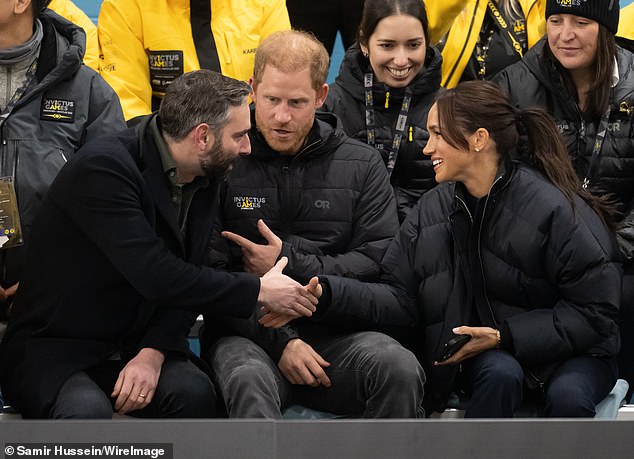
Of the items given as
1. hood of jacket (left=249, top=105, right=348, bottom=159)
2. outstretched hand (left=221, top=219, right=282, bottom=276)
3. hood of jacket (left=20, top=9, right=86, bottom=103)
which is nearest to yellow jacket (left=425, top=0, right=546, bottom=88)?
hood of jacket (left=249, top=105, right=348, bottom=159)

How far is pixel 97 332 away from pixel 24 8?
113 centimetres

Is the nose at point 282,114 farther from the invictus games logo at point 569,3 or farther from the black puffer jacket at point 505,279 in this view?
the invictus games logo at point 569,3

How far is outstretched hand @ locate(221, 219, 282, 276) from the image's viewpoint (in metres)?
→ 3.67

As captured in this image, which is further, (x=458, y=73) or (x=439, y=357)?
(x=458, y=73)

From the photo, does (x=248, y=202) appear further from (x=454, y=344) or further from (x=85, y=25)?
(x=85, y=25)

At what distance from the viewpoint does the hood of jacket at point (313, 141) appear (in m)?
3.82

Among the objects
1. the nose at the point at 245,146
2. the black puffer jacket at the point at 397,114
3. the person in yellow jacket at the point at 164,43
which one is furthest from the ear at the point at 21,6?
the black puffer jacket at the point at 397,114

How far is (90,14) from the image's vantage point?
5.98 metres

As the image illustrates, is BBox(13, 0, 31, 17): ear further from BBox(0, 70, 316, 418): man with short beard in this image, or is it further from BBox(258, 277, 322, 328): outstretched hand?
BBox(258, 277, 322, 328): outstretched hand

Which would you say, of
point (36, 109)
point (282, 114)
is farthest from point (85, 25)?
point (282, 114)

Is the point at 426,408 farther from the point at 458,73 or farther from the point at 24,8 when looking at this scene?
the point at 24,8

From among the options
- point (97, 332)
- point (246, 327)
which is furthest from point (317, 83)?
point (97, 332)

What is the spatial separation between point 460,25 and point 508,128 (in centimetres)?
104

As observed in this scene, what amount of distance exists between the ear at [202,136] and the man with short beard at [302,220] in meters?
0.35
